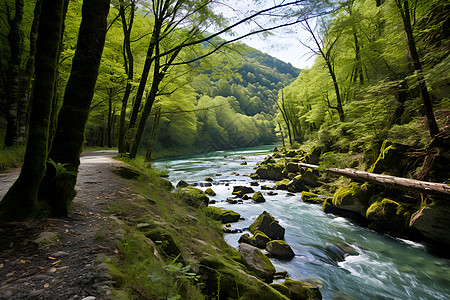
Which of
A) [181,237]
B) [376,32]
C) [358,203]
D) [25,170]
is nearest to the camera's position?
[25,170]

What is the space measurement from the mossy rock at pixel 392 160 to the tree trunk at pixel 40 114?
9.51m

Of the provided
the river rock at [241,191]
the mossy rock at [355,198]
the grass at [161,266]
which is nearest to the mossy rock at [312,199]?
the mossy rock at [355,198]

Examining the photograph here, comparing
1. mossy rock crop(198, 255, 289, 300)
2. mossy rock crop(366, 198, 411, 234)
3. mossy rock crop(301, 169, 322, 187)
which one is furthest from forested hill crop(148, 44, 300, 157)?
mossy rock crop(301, 169, 322, 187)

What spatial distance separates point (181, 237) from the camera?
3.33 meters

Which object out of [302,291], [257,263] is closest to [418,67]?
[302,291]

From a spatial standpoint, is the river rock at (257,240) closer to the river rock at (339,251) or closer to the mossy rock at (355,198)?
the river rock at (339,251)

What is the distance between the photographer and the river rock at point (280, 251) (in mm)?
5418

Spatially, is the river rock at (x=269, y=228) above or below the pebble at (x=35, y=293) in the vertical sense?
below

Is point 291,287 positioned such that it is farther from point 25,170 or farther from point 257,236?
point 25,170

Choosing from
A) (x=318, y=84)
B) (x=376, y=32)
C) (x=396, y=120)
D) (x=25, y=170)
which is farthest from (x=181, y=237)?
(x=318, y=84)

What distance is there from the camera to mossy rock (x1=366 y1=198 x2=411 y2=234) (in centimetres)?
633

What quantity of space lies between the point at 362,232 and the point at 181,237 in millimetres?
6621

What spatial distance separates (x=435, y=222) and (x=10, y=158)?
12.5 m

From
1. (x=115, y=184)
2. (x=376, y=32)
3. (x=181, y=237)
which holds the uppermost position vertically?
(x=376, y=32)
